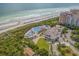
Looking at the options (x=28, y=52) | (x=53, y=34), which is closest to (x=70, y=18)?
(x=53, y=34)

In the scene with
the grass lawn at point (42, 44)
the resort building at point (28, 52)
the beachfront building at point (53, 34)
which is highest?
the beachfront building at point (53, 34)

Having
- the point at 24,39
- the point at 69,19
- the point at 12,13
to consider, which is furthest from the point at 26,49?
the point at 69,19

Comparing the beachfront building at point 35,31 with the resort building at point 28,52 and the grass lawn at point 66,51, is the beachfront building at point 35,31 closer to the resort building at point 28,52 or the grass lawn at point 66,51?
the resort building at point 28,52

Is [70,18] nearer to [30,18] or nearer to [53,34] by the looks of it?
[53,34]

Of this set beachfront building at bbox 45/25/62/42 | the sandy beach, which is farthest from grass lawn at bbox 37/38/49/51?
the sandy beach

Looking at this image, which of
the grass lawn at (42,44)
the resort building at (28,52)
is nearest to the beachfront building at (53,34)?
the grass lawn at (42,44)

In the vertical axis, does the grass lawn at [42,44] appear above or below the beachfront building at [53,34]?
below

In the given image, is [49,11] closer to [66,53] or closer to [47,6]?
[47,6]
